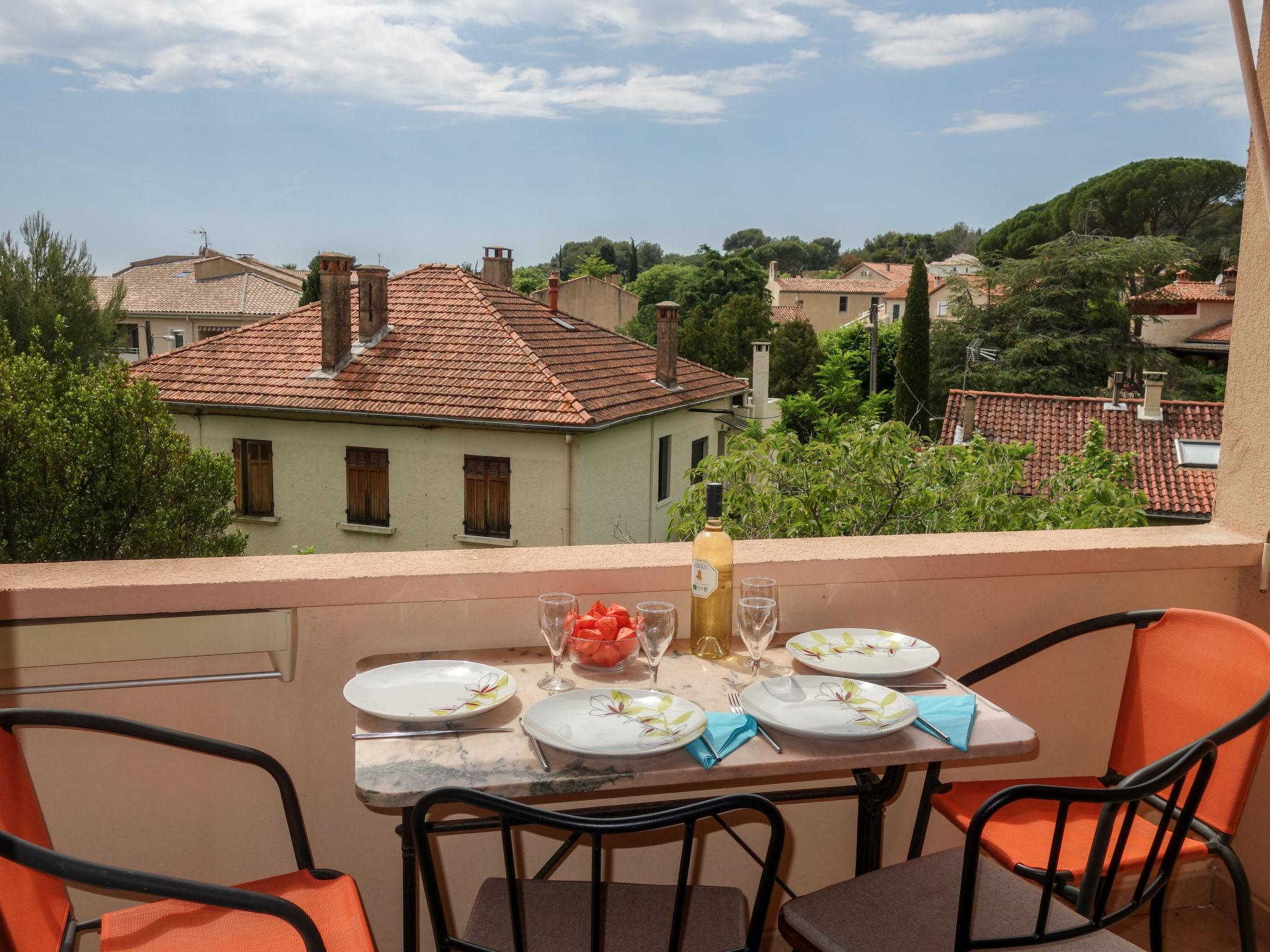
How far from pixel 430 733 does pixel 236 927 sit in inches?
13.2

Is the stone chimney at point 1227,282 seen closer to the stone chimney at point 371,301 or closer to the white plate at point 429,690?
the stone chimney at point 371,301

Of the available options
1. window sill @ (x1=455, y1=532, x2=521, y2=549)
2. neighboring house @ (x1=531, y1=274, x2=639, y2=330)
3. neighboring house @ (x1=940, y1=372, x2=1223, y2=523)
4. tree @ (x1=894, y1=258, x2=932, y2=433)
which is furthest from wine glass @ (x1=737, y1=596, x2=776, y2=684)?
tree @ (x1=894, y1=258, x2=932, y2=433)

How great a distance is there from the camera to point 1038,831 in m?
1.49

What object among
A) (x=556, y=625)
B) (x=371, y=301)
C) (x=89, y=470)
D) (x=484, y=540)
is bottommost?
(x=484, y=540)

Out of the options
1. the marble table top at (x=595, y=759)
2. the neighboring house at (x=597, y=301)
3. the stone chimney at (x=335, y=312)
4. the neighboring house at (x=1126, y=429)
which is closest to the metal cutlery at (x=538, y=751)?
the marble table top at (x=595, y=759)

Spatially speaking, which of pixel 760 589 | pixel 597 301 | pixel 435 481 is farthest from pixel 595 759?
pixel 597 301

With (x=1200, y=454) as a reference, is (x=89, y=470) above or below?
below

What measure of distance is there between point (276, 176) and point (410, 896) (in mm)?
78113

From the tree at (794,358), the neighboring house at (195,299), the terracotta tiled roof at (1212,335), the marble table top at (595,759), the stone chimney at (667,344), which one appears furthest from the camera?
the tree at (794,358)

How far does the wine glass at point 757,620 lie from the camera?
142 cm

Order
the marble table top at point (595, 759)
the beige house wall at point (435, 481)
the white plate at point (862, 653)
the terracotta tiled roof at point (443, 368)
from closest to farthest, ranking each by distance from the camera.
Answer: the marble table top at point (595, 759)
the white plate at point (862, 653)
the beige house wall at point (435, 481)
the terracotta tiled roof at point (443, 368)

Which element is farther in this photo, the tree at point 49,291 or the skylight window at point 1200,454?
the tree at point 49,291

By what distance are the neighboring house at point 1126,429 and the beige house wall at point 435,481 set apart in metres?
5.00

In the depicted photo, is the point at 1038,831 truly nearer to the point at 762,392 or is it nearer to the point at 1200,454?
the point at 1200,454
